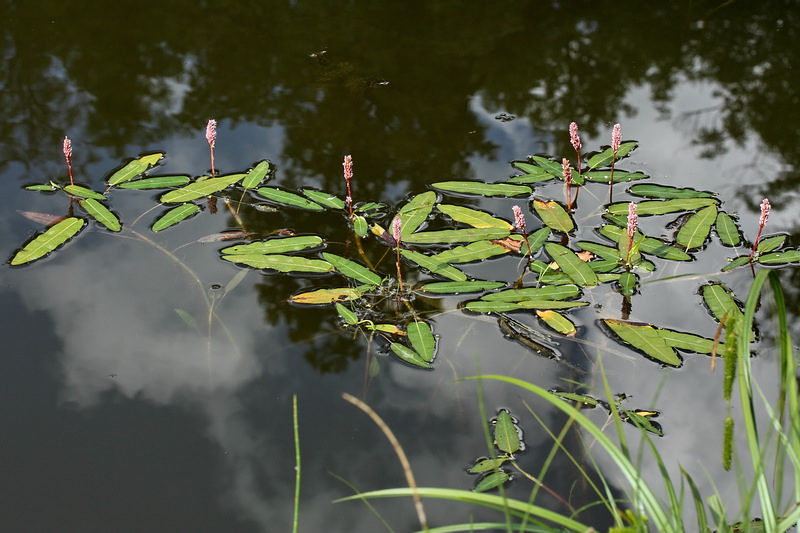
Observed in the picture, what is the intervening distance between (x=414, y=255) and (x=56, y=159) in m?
1.17

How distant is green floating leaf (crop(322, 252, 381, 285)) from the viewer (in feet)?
6.31

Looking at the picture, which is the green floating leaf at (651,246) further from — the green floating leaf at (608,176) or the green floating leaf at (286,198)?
the green floating leaf at (286,198)

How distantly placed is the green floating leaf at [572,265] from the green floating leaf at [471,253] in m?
0.12

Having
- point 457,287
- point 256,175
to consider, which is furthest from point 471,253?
point 256,175

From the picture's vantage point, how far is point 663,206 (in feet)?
7.17

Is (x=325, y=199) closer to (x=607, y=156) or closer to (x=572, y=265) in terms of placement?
(x=572, y=265)

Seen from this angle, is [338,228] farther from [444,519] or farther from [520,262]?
[444,519]

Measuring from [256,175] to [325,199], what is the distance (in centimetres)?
24

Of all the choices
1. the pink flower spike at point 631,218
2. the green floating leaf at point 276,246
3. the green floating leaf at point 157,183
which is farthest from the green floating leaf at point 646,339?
the green floating leaf at point 157,183

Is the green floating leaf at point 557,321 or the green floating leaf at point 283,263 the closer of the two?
the green floating leaf at point 557,321

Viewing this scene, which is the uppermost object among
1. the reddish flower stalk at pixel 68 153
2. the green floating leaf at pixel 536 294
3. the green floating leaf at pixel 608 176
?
the reddish flower stalk at pixel 68 153

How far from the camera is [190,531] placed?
4.51 ft

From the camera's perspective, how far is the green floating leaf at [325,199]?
219 centimetres

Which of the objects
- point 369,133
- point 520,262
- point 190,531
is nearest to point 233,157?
point 369,133
